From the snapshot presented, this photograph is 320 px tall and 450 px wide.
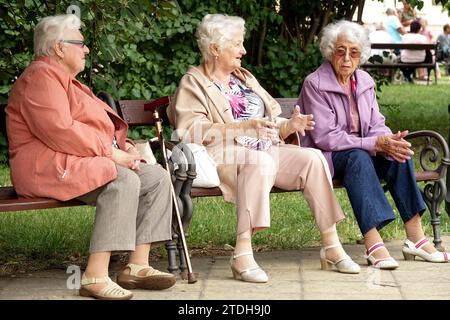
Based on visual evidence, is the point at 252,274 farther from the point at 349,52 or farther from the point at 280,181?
the point at 349,52

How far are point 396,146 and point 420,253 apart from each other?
2.11ft

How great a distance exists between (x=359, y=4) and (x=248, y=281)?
6.02 metres

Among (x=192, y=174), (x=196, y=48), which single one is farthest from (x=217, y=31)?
(x=196, y=48)

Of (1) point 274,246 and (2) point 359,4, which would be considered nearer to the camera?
(1) point 274,246

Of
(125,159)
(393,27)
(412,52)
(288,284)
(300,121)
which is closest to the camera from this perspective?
(125,159)

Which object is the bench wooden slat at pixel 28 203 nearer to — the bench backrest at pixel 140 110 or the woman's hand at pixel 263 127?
the bench backrest at pixel 140 110

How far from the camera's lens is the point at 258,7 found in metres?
10.5

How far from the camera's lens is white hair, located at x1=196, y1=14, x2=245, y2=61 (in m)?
6.17

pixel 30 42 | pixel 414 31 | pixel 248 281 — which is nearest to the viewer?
pixel 248 281

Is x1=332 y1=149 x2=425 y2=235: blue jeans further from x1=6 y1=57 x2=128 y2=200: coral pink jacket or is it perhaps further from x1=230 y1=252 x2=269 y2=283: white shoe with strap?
x1=6 y1=57 x2=128 y2=200: coral pink jacket

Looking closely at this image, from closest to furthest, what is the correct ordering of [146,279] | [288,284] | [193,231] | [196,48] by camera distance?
[146,279] → [288,284] → [193,231] → [196,48]

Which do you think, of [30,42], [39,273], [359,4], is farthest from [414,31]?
[39,273]

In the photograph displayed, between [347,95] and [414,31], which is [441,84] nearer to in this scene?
[414,31]

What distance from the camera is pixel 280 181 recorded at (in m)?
6.04
